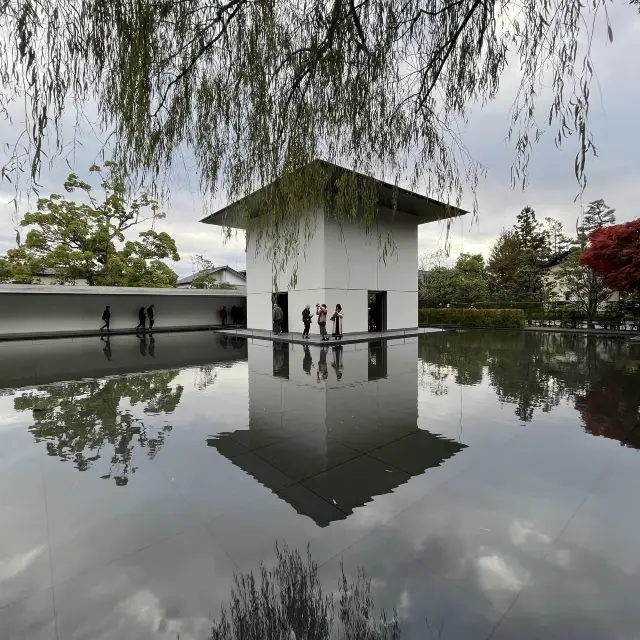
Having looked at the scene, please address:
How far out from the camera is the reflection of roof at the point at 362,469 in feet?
8.48

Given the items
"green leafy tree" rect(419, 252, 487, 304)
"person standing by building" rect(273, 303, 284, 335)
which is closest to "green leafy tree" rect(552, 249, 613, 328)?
"green leafy tree" rect(419, 252, 487, 304)

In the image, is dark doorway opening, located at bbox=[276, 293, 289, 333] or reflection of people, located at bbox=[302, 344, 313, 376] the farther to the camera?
dark doorway opening, located at bbox=[276, 293, 289, 333]

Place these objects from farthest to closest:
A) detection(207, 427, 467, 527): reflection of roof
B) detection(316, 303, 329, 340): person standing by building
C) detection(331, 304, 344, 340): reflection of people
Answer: detection(331, 304, 344, 340): reflection of people < detection(316, 303, 329, 340): person standing by building < detection(207, 427, 467, 527): reflection of roof

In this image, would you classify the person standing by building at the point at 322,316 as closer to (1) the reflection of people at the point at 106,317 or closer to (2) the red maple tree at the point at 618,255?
(1) the reflection of people at the point at 106,317

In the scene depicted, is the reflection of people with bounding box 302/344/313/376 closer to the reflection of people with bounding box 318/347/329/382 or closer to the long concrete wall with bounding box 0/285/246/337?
Result: the reflection of people with bounding box 318/347/329/382

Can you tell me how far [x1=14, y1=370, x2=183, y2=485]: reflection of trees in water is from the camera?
3498 millimetres

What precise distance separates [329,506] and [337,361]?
6.81m

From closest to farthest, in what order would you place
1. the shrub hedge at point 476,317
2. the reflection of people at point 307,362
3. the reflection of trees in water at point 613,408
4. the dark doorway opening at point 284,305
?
the reflection of trees in water at point 613,408, the reflection of people at point 307,362, the dark doorway opening at point 284,305, the shrub hedge at point 476,317

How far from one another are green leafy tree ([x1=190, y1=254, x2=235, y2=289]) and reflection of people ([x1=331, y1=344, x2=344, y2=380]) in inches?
832

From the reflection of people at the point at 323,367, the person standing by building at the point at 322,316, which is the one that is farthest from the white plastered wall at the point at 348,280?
the reflection of people at the point at 323,367

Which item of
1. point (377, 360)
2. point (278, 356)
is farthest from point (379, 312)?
point (278, 356)

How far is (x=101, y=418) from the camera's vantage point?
469 centimetres

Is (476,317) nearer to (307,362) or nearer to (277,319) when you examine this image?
(277,319)

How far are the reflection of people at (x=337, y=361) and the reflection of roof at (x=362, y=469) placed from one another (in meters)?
3.64
